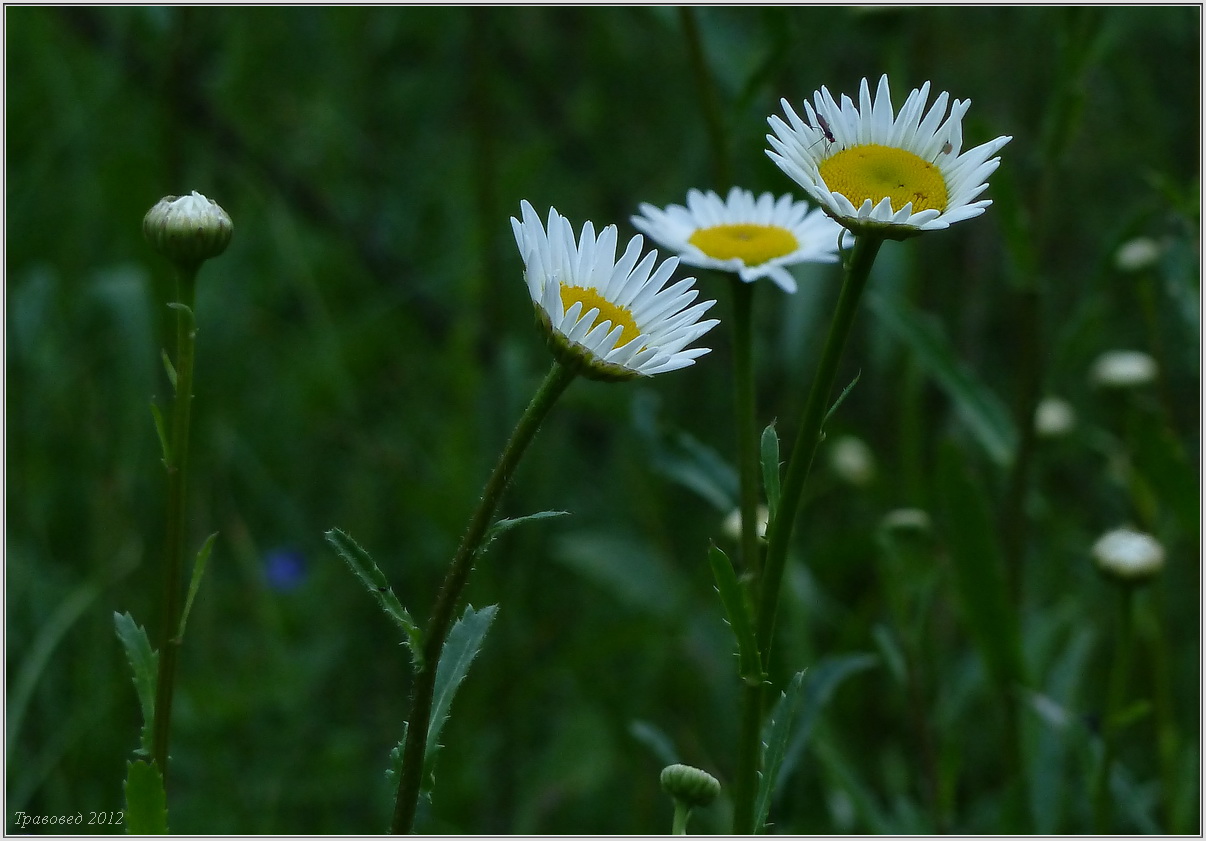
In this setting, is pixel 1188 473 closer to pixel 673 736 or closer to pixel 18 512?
pixel 673 736

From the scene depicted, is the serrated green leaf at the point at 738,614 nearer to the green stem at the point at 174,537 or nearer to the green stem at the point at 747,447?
the green stem at the point at 747,447

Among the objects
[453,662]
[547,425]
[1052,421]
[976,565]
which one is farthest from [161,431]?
[547,425]

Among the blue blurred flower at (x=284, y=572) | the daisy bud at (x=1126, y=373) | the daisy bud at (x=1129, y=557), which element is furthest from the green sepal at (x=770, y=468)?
the blue blurred flower at (x=284, y=572)

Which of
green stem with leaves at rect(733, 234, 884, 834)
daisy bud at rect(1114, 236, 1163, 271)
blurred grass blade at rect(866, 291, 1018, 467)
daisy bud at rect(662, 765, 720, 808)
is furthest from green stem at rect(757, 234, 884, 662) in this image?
daisy bud at rect(1114, 236, 1163, 271)

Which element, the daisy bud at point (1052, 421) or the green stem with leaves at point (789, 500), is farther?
the daisy bud at point (1052, 421)

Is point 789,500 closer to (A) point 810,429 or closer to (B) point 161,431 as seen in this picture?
(A) point 810,429

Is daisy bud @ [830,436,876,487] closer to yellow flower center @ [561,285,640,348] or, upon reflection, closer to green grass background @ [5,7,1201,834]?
green grass background @ [5,7,1201,834]
